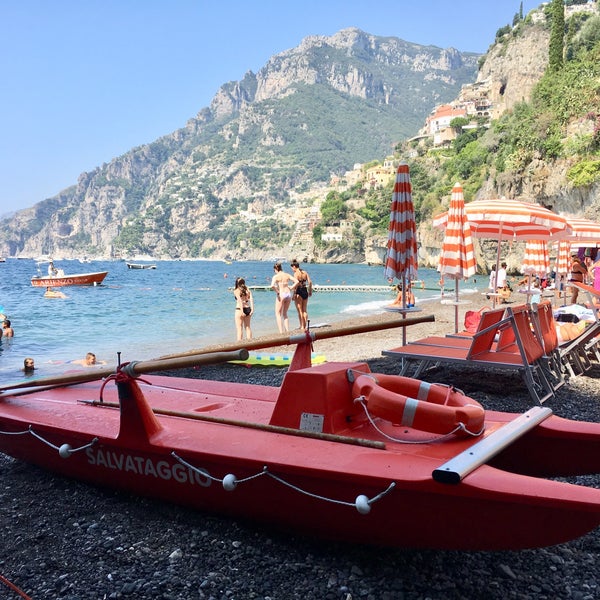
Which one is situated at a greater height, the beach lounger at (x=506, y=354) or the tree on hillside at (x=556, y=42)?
the tree on hillside at (x=556, y=42)

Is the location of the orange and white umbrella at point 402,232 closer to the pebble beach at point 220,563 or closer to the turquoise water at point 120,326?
the pebble beach at point 220,563

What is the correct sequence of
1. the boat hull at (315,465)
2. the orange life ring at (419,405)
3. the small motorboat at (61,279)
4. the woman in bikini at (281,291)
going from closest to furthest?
the boat hull at (315,465) → the orange life ring at (419,405) → the woman in bikini at (281,291) → the small motorboat at (61,279)

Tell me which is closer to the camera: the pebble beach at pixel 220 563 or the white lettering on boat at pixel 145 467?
the pebble beach at pixel 220 563

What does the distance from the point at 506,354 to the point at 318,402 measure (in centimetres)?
373

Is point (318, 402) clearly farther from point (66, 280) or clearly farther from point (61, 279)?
point (66, 280)

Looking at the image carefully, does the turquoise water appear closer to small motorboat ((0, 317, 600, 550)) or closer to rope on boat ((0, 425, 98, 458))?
rope on boat ((0, 425, 98, 458))

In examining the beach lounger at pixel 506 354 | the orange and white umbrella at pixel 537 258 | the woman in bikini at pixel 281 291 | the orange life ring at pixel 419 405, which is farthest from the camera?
the orange and white umbrella at pixel 537 258

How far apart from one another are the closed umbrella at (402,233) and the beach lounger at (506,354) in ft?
5.37

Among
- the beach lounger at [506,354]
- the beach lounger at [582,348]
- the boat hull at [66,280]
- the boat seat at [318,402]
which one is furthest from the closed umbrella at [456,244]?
the boat hull at [66,280]

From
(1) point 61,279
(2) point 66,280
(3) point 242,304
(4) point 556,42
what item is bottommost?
(2) point 66,280

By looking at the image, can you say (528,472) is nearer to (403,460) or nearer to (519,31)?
(403,460)

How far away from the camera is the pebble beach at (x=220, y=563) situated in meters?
3.24

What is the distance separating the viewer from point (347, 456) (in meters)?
3.45

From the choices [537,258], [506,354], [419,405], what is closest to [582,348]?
[506,354]
